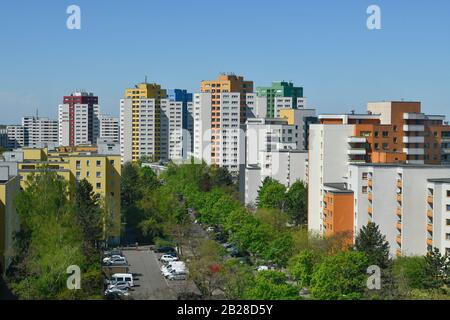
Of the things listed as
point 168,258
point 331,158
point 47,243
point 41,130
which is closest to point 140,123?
point 41,130

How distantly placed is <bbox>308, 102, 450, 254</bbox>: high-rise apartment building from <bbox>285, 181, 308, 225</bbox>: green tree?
0.78 m

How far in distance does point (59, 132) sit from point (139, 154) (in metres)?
7.54

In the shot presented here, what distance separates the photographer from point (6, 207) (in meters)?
9.94

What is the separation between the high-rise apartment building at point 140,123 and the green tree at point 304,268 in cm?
2046

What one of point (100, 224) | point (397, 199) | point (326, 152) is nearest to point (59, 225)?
point (100, 224)

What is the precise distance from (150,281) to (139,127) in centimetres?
1893

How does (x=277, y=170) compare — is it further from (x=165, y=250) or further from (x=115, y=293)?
(x=115, y=293)

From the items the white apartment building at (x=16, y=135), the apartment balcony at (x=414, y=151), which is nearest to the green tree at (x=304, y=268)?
the apartment balcony at (x=414, y=151)

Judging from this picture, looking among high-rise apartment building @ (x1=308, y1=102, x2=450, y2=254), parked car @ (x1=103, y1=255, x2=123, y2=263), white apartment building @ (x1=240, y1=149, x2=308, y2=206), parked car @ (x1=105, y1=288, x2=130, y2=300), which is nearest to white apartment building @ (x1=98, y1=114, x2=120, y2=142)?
white apartment building @ (x1=240, y1=149, x2=308, y2=206)

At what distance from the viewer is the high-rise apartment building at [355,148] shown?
1238 centimetres

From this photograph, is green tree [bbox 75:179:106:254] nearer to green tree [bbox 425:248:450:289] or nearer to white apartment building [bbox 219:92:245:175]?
green tree [bbox 425:248:450:289]

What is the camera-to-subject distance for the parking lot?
8789 mm

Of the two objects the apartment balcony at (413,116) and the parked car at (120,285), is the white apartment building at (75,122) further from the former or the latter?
the parked car at (120,285)
